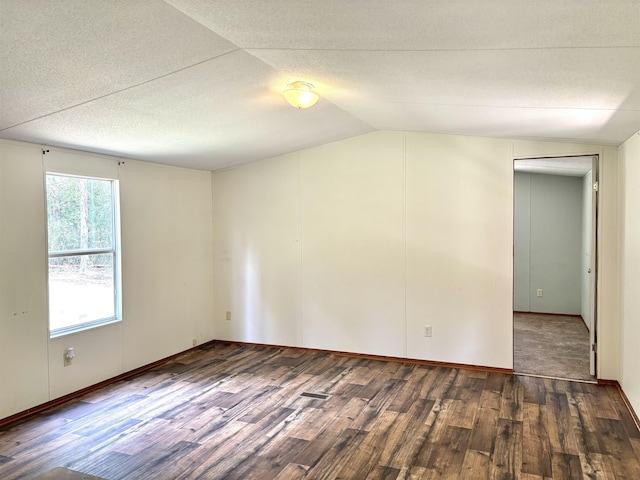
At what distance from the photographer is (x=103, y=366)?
13.8ft

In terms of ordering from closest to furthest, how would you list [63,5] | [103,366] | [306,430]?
[63,5] < [306,430] < [103,366]

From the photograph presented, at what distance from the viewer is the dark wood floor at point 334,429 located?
9.02ft

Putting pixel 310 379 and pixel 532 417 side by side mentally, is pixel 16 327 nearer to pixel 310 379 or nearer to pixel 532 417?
pixel 310 379

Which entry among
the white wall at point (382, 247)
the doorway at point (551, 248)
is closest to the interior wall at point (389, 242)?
the white wall at point (382, 247)

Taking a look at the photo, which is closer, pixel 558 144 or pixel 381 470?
pixel 381 470

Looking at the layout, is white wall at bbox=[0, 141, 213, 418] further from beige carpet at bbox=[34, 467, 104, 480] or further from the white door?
the white door

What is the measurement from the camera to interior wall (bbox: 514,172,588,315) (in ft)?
23.4

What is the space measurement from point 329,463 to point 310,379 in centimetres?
158

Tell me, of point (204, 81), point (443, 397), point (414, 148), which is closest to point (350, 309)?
point (443, 397)

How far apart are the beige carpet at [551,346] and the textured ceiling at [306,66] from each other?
7.33 ft

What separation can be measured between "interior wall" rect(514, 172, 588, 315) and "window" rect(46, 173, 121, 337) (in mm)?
5980

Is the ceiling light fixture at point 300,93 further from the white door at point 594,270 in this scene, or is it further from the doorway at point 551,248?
the doorway at point 551,248

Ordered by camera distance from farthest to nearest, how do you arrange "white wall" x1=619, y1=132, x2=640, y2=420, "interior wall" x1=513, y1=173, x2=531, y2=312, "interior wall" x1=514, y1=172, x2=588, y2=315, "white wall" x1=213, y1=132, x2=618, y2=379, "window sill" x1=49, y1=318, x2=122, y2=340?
"interior wall" x1=513, y1=173, x2=531, y2=312, "interior wall" x1=514, y1=172, x2=588, y2=315, "white wall" x1=213, y1=132, x2=618, y2=379, "window sill" x1=49, y1=318, x2=122, y2=340, "white wall" x1=619, y1=132, x2=640, y2=420

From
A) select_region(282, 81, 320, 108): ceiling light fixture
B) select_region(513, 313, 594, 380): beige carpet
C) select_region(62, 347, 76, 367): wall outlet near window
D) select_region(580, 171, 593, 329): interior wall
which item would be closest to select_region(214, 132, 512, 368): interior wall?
select_region(513, 313, 594, 380): beige carpet
